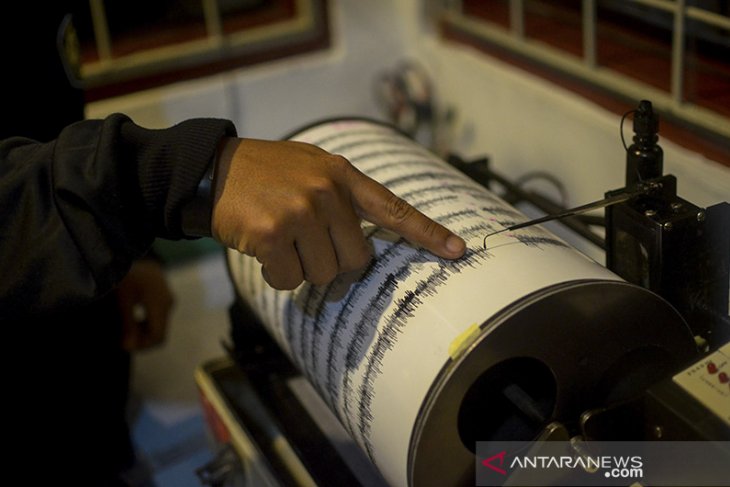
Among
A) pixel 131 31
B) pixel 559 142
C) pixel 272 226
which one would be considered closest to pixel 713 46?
pixel 559 142

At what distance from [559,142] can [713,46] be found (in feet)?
1.03

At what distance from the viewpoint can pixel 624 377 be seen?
0.97 meters

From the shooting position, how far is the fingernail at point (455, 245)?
0.95 meters

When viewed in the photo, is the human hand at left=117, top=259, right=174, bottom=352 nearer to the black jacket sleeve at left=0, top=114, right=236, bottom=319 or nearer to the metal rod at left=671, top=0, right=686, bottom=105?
the black jacket sleeve at left=0, top=114, right=236, bottom=319

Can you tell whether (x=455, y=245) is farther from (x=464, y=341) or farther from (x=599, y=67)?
(x=599, y=67)

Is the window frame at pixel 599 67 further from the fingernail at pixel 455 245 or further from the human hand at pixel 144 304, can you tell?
the human hand at pixel 144 304

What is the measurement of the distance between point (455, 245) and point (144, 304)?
3.19 feet

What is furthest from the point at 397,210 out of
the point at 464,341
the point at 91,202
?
the point at 91,202

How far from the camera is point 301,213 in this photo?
916mm

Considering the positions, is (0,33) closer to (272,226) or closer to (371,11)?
(272,226)

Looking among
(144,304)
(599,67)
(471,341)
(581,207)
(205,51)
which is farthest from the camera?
(205,51)

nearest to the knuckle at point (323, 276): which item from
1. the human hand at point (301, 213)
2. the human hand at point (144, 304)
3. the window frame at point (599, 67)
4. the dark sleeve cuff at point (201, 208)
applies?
the human hand at point (301, 213)

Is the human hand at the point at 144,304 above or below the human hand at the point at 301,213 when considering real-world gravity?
below

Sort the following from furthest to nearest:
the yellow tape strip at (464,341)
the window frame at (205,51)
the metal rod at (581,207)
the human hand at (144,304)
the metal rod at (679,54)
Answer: the window frame at (205,51) < the human hand at (144,304) < the metal rod at (679,54) < the metal rod at (581,207) < the yellow tape strip at (464,341)
